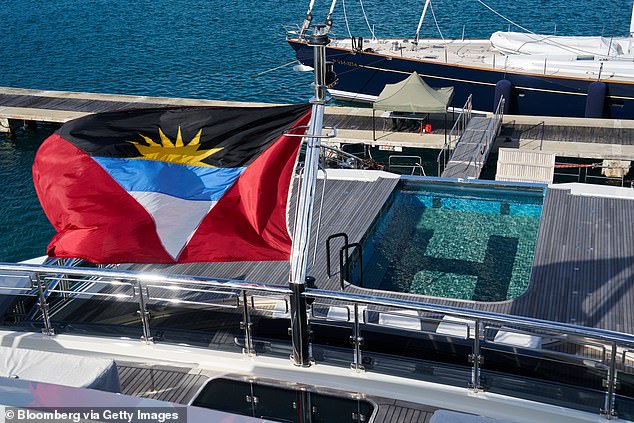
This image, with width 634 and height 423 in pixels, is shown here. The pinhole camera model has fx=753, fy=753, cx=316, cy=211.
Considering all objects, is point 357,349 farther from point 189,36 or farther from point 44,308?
point 189,36

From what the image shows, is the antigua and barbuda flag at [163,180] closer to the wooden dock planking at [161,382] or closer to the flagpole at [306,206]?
the flagpole at [306,206]

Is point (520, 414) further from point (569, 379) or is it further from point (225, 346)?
point (225, 346)

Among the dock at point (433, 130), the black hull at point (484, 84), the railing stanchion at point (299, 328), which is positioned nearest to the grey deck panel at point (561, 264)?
the railing stanchion at point (299, 328)

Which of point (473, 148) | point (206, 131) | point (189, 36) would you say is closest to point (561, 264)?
point (206, 131)

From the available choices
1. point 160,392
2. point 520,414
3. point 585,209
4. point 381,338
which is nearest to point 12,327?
point 160,392

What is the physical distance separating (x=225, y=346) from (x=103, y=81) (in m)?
36.6

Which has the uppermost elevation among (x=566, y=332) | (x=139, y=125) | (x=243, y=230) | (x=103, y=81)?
(x=139, y=125)

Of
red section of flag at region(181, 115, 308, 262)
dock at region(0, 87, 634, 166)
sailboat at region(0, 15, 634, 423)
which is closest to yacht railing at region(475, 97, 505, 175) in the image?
dock at region(0, 87, 634, 166)

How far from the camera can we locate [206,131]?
8.41 meters

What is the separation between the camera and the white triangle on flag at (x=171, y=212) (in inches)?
333

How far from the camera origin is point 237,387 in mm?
8430

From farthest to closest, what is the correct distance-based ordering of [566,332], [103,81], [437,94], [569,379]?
1. [103,81]
2. [437,94]
3. [569,379]
4. [566,332]

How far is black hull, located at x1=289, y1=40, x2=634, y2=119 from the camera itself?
104ft

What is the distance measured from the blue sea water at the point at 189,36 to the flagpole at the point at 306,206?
2403 centimetres
